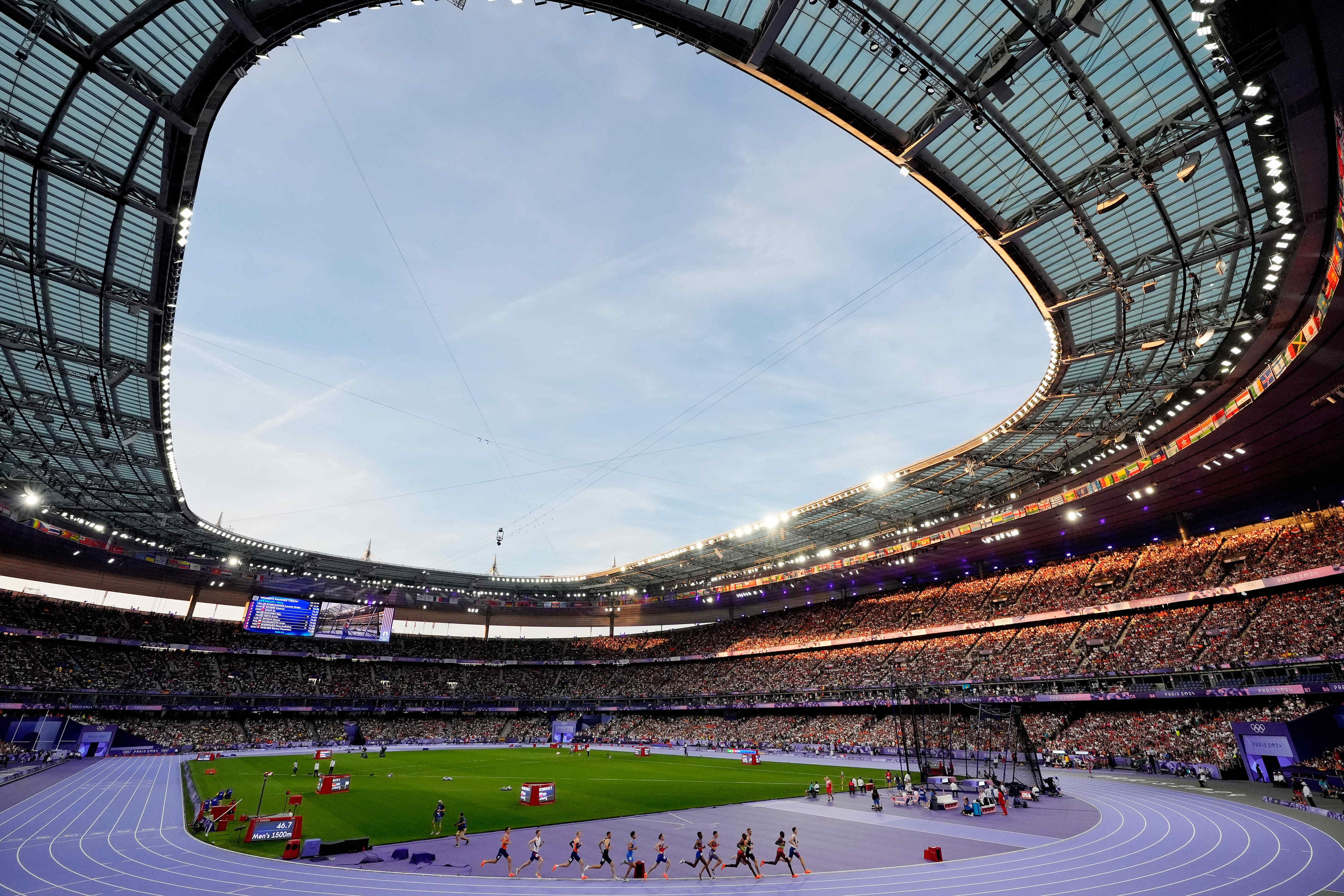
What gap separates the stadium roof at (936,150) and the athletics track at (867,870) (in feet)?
58.5

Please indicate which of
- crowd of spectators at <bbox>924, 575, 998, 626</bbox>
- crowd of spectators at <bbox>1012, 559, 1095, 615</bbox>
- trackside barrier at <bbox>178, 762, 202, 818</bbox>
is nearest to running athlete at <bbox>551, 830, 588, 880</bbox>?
trackside barrier at <bbox>178, 762, 202, 818</bbox>

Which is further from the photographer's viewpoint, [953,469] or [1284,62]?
[953,469]

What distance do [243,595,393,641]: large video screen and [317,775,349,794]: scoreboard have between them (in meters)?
41.3

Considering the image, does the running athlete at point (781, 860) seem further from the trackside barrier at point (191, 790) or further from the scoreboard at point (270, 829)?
the trackside barrier at point (191, 790)

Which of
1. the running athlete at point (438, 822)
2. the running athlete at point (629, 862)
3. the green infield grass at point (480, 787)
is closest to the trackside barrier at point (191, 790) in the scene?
the green infield grass at point (480, 787)

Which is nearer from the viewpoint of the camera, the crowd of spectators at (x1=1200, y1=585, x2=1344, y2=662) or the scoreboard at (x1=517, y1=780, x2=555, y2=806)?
the scoreboard at (x1=517, y1=780, x2=555, y2=806)

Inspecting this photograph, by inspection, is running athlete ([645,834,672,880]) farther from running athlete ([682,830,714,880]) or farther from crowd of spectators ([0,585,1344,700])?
crowd of spectators ([0,585,1344,700])

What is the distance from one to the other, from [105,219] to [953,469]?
45.3 meters

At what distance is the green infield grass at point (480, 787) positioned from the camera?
82.0 ft

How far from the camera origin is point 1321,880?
1577 centimetres

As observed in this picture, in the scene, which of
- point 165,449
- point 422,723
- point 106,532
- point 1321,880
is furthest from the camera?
point 422,723

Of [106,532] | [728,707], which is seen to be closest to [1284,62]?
[728,707]

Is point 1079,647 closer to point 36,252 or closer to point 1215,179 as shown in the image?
point 1215,179

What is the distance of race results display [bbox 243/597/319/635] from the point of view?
6569 cm
